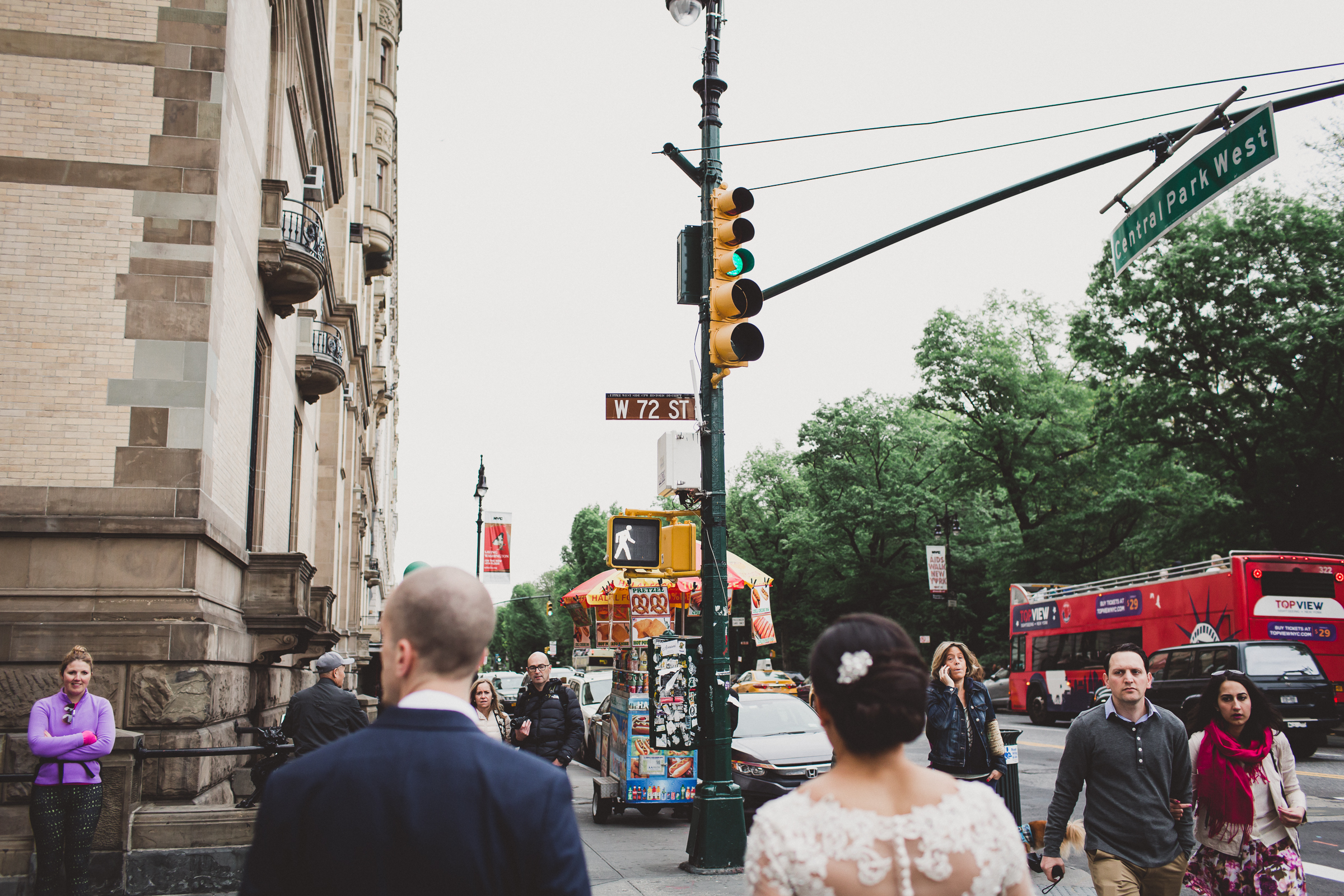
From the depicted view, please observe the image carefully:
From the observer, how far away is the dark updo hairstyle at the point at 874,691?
2607 millimetres

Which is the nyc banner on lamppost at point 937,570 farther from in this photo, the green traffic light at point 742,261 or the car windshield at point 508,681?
the green traffic light at point 742,261

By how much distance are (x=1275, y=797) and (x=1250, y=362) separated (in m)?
28.5

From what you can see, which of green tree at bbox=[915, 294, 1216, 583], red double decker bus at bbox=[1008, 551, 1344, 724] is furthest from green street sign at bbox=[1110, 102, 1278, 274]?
green tree at bbox=[915, 294, 1216, 583]

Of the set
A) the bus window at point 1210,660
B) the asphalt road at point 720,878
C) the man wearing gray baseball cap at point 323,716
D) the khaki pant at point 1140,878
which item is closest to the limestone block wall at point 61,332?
the man wearing gray baseball cap at point 323,716

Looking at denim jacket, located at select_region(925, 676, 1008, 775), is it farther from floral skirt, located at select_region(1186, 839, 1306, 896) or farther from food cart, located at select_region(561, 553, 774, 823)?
food cart, located at select_region(561, 553, 774, 823)

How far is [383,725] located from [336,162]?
70.6 ft

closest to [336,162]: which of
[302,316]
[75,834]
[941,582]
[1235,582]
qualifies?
[302,316]

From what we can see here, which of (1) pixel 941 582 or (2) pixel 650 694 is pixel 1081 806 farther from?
(1) pixel 941 582

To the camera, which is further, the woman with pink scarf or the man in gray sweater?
the woman with pink scarf

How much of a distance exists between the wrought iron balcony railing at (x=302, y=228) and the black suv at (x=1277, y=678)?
1451 cm

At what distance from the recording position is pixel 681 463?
10250 mm

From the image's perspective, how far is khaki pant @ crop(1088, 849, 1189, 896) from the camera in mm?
5137

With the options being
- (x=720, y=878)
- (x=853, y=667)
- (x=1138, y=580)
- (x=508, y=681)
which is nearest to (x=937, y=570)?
(x=1138, y=580)

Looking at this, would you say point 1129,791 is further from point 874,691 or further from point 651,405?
point 651,405
